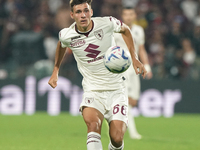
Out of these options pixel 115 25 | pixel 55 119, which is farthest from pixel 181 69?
pixel 115 25

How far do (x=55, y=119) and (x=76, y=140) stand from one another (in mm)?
3828

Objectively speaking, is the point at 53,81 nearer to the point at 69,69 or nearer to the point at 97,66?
the point at 97,66

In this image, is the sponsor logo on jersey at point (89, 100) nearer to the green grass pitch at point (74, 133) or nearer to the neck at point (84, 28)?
the neck at point (84, 28)

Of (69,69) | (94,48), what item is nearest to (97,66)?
(94,48)

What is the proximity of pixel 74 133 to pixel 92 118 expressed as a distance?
4609 millimetres

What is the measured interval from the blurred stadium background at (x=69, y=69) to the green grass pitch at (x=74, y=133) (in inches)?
1.0

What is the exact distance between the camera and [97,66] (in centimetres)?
607

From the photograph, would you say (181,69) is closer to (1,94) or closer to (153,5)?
(153,5)

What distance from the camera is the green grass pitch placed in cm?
827

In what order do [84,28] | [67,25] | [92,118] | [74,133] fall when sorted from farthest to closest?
[67,25] → [74,133] → [84,28] → [92,118]

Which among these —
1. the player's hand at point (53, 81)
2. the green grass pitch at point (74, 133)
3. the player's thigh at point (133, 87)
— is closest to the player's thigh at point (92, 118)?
the player's hand at point (53, 81)

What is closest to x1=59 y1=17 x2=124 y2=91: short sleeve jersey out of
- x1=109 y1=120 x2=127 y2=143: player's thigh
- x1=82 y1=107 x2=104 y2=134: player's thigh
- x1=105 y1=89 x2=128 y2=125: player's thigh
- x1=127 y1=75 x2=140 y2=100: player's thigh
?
x1=105 y1=89 x2=128 y2=125: player's thigh

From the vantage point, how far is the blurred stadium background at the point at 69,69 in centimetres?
1334

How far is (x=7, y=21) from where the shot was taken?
14938mm
